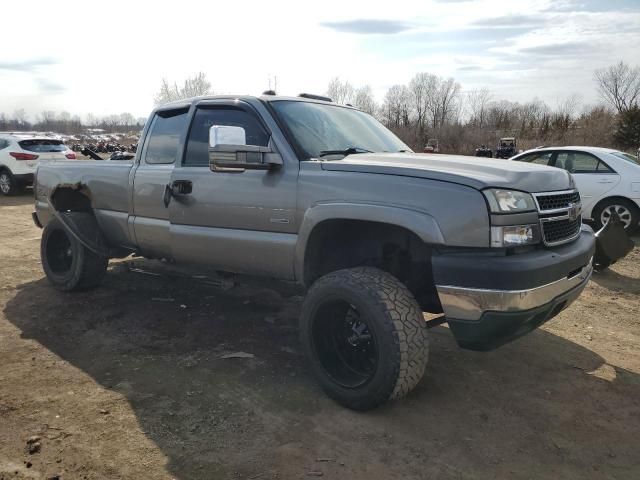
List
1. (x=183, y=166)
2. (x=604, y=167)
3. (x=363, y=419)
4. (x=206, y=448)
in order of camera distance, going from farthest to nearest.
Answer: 1. (x=604, y=167)
2. (x=183, y=166)
3. (x=363, y=419)
4. (x=206, y=448)

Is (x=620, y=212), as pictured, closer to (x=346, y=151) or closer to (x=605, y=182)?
Answer: (x=605, y=182)

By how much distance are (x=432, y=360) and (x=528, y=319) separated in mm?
1305

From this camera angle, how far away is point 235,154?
133 inches

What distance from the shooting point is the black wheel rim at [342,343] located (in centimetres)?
337

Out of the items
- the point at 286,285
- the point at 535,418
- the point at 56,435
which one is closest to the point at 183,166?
the point at 286,285

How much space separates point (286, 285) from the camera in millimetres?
4090

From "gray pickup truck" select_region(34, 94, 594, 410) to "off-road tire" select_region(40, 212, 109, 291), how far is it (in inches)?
35.4

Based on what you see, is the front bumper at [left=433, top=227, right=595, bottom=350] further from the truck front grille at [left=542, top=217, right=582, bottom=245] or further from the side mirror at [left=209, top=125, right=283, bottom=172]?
the side mirror at [left=209, top=125, right=283, bottom=172]

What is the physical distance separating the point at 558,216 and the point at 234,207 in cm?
224

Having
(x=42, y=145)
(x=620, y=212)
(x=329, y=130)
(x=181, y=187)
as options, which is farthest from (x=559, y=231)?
(x=42, y=145)

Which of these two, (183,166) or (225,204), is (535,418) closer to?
(225,204)

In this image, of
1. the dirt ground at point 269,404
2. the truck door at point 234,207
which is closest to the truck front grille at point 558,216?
the dirt ground at point 269,404

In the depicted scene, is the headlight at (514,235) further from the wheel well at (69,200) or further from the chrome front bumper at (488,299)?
the wheel well at (69,200)

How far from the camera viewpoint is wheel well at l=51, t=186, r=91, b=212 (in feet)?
18.9
